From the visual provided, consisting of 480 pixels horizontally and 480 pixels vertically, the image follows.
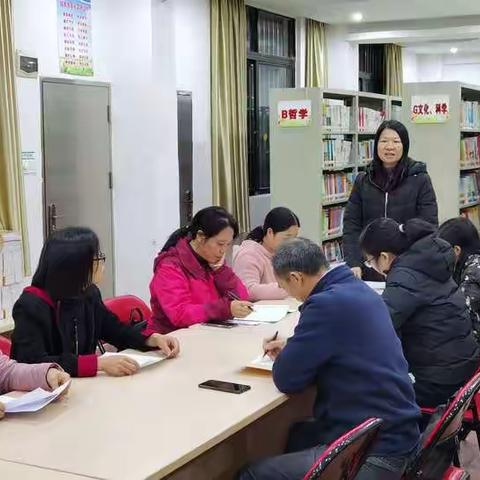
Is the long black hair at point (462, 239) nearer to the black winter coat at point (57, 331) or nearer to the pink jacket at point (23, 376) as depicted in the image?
the black winter coat at point (57, 331)

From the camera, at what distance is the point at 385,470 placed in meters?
2.26

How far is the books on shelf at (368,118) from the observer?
7490mm

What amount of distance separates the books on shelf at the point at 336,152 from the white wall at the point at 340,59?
277cm

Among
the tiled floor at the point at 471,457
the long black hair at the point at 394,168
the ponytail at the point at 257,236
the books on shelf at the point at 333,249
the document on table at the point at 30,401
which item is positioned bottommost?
the tiled floor at the point at 471,457

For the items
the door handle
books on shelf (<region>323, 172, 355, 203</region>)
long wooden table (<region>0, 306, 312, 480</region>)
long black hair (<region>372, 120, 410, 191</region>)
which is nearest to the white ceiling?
books on shelf (<region>323, 172, 355, 203</region>)

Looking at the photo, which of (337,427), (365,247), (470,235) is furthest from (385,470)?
(470,235)

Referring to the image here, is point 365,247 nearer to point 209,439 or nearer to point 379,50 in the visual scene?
point 209,439

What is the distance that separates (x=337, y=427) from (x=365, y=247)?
0.96 m

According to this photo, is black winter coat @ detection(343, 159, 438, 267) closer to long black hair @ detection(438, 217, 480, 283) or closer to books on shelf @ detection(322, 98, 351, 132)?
long black hair @ detection(438, 217, 480, 283)

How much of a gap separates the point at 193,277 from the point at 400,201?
1.55m

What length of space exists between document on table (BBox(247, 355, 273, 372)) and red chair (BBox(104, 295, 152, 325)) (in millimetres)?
954

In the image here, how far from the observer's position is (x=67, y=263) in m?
2.51

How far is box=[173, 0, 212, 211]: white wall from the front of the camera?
705cm

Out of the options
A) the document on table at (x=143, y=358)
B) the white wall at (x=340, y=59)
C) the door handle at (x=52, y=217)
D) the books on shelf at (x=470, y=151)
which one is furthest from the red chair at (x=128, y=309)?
the white wall at (x=340, y=59)
